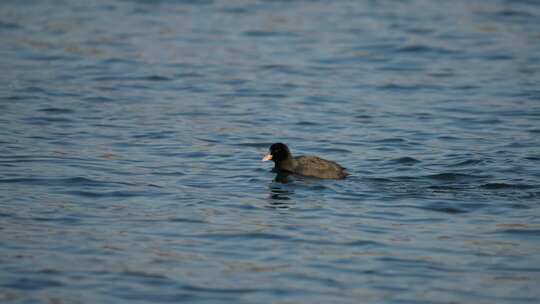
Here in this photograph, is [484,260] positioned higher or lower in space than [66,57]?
lower

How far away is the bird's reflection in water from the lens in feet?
40.1

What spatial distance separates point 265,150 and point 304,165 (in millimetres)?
2222

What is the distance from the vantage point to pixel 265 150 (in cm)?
1578

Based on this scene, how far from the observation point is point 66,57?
23.0m

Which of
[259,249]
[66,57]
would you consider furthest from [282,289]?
[66,57]

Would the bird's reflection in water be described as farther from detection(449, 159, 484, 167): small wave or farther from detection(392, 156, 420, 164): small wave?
detection(449, 159, 484, 167): small wave

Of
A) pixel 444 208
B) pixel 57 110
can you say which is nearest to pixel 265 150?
pixel 444 208

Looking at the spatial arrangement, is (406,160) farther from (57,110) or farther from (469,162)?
(57,110)

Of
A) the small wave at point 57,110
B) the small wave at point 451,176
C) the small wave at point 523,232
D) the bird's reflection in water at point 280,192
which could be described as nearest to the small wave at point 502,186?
the small wave at point 451,176

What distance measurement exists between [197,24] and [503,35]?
8.70m

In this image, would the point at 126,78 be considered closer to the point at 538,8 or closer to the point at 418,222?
the point at 418,222

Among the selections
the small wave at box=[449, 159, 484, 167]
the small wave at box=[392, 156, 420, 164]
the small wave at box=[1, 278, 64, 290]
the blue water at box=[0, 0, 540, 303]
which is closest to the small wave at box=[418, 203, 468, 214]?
the blue water at box=[0, 0, 540, 303]

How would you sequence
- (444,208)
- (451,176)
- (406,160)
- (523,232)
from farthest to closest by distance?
(406,160)
(451,176)
(444,208)
(523,232)

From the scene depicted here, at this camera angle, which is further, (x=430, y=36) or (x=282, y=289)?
(x=430, y=36)
